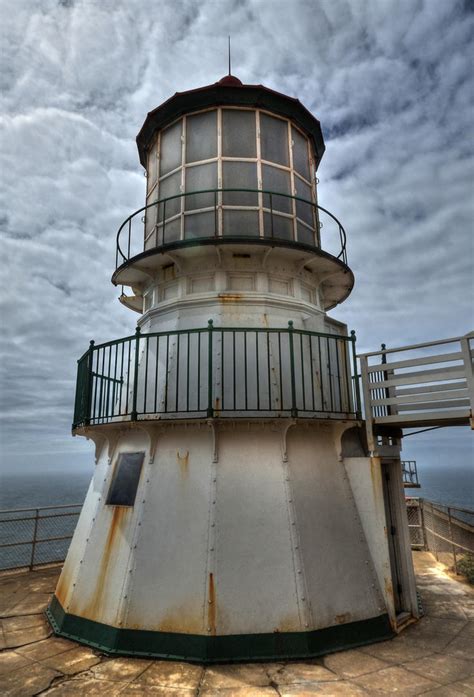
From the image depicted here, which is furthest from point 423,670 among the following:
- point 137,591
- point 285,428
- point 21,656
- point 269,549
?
point 21,656

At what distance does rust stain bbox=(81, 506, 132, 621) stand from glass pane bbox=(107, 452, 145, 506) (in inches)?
6.4

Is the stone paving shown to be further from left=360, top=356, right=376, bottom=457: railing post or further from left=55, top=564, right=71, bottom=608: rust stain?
left=360, top=356, right=376, bottom=457: railing post

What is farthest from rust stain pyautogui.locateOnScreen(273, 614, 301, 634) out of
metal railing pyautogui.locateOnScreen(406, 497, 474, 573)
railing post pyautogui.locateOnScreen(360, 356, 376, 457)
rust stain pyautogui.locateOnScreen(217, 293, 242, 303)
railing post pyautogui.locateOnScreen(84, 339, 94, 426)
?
metal railing pyautogui.locateOnScreen(406, 497, 474, 573)

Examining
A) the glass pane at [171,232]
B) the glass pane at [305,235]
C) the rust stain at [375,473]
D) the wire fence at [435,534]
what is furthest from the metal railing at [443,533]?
the glass pane at [171,232]

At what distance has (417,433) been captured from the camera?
28.5ft

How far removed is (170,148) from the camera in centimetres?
1005

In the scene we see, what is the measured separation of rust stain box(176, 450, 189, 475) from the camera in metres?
7.49

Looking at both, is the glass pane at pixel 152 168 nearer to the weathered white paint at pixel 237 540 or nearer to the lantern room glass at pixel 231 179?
the lantern room glass at pixel 231 179

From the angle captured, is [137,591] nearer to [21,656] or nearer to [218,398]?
[21,656]

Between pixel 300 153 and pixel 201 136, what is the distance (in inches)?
95.5

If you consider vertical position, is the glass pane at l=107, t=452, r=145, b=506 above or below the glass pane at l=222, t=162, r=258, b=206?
below

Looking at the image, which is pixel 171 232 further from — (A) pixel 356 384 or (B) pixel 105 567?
(B) pixel 105 567

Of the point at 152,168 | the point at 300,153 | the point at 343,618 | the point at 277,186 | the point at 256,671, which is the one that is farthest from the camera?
the point at 152,168

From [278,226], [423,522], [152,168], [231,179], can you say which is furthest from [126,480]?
[423,522]
